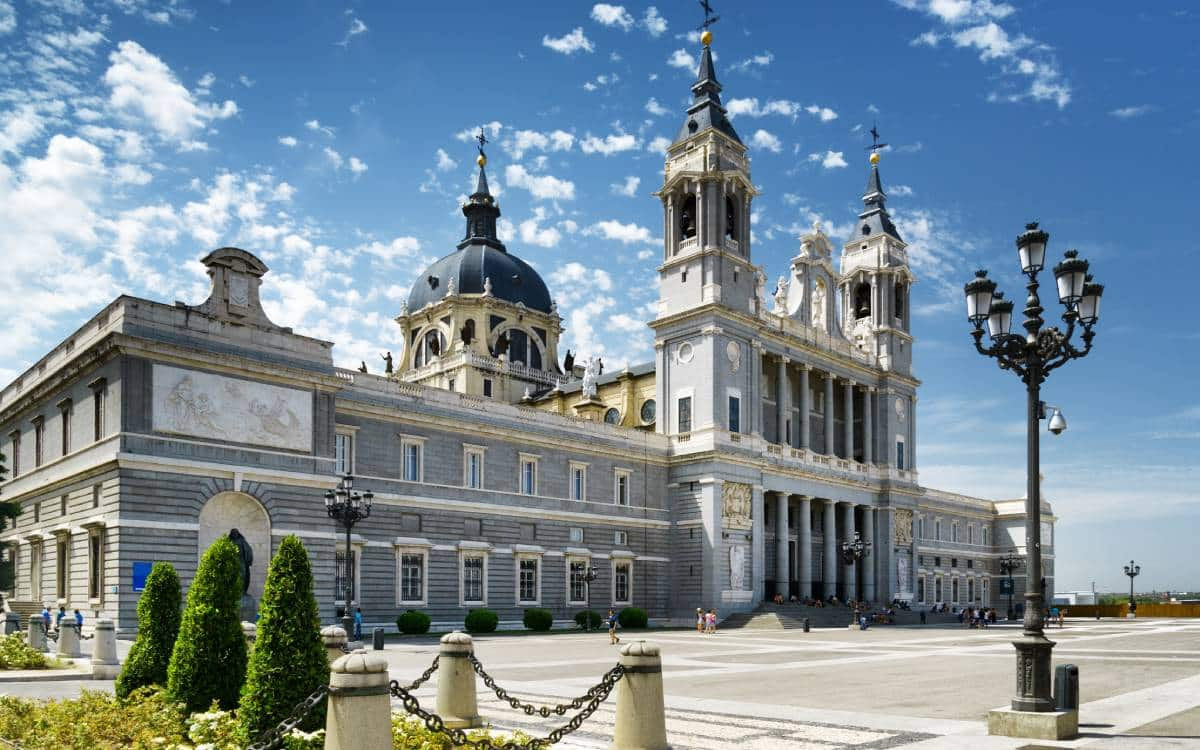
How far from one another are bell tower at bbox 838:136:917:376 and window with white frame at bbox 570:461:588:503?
28.5 meters

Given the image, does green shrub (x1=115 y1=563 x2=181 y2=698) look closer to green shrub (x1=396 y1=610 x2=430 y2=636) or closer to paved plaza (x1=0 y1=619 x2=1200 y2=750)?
paved plaza (x1=0 y1=619 x2=1200 y2=750)

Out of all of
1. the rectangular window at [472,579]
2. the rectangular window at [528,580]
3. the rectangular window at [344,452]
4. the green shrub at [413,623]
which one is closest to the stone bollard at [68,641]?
the rectangular window at [344,452]

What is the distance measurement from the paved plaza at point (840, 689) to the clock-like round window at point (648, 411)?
28.2 m

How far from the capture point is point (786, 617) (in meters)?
55.4

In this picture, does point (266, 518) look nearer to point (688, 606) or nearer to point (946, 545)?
point (688, 606)

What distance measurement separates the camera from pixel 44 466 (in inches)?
1545

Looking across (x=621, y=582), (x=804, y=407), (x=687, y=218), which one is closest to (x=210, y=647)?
(x=621, y=582)

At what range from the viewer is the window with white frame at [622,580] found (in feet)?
181

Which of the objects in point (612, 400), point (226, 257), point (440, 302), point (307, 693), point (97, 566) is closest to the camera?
point (307, 693)

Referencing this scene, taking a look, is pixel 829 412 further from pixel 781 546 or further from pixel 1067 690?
pixel 1067 690

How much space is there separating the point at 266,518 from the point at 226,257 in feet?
30.9

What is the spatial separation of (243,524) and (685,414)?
94.5 ft

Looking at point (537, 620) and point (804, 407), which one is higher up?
point (804, 407)

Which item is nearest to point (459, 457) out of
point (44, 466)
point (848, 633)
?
point (44, 466)
